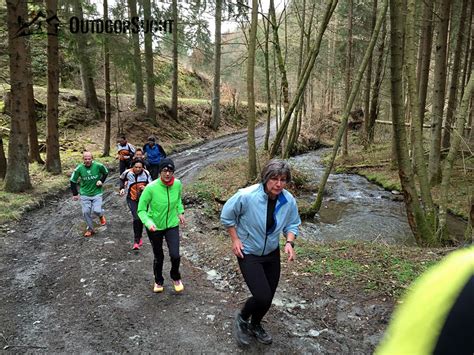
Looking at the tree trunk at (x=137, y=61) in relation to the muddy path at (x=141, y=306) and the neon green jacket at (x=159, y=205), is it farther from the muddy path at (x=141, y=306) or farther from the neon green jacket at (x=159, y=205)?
the neon green jacket at (x=159, y=205)

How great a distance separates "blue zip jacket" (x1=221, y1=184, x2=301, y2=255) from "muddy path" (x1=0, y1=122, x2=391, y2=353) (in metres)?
1.43

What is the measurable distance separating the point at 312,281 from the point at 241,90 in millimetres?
47951

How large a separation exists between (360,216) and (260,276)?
29.2 ft

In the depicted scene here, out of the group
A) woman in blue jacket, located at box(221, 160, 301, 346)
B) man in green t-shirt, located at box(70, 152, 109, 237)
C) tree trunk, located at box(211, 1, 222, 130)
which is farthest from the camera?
tree trunk, located at box(211, 1, 222, 130)

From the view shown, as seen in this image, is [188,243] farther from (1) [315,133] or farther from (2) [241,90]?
(2) [241,90]

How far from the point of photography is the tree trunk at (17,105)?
38.0 ft

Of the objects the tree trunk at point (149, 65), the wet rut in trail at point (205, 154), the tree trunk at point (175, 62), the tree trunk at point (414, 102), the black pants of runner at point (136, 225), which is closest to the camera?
the tree trunk at point (414, 102)

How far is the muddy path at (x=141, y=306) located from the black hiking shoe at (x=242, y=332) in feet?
0.35

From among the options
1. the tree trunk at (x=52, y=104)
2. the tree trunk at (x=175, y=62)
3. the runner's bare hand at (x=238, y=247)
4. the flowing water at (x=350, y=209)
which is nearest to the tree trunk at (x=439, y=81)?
the flowing water at (x=350, y=209)

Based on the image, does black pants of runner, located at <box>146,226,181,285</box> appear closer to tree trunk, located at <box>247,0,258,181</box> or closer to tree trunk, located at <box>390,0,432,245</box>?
tree trunk, located at <box>390,0,432,245</box>

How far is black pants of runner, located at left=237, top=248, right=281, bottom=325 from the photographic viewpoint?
163 inches

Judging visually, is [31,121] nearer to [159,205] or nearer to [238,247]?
[159,205]

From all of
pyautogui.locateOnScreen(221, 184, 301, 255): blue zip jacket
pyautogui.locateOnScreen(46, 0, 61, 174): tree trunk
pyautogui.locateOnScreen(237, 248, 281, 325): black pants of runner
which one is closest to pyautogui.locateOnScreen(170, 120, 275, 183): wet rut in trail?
pyautogui.locateOnScreen(46, 0, 61, 174): tree trunk

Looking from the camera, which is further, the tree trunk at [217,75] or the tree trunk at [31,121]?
the tree trunk at [217,75]
